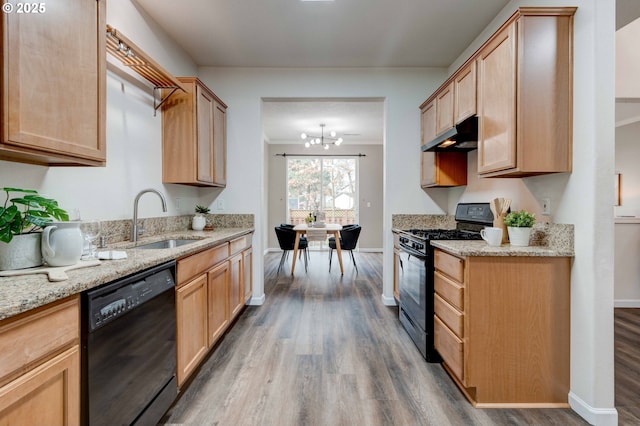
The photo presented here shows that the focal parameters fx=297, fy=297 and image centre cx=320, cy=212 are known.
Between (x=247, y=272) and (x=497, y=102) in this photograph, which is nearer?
(x=497, y=102)

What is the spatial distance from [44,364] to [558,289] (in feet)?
7.69

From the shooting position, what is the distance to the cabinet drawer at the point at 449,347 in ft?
5.89

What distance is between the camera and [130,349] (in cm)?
125

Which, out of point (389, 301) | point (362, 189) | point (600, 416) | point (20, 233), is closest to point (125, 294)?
point (20, 233)

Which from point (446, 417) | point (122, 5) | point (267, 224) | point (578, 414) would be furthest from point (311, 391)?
point (267, 224)

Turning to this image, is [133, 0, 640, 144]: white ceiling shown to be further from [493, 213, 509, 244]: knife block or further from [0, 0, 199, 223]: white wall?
[493, 213, 509, 244]: knife block

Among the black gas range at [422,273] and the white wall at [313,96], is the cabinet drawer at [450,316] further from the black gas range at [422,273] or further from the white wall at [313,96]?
the white wall at [313,96]

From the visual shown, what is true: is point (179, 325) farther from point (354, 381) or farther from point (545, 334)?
point (545, 334)

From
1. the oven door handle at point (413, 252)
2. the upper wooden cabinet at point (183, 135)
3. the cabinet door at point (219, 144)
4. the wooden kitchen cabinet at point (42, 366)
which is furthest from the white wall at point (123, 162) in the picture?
the oven door handle at point (413, 252)

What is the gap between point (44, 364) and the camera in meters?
0.88

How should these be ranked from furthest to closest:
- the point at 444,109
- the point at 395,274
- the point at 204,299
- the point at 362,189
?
the point at 362,189 < the point at 395,274 < the point at 444,109 < the point at 204,299

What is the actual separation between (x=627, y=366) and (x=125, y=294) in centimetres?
318

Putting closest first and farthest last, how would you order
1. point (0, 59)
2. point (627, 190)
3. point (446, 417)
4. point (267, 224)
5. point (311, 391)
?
1. point (0, 59)
2. point (446, 417)
3. point (311, 391)
4. point (627, 190)
5. point (267, 224)

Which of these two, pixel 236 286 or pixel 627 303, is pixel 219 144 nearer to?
pixel 236 286
